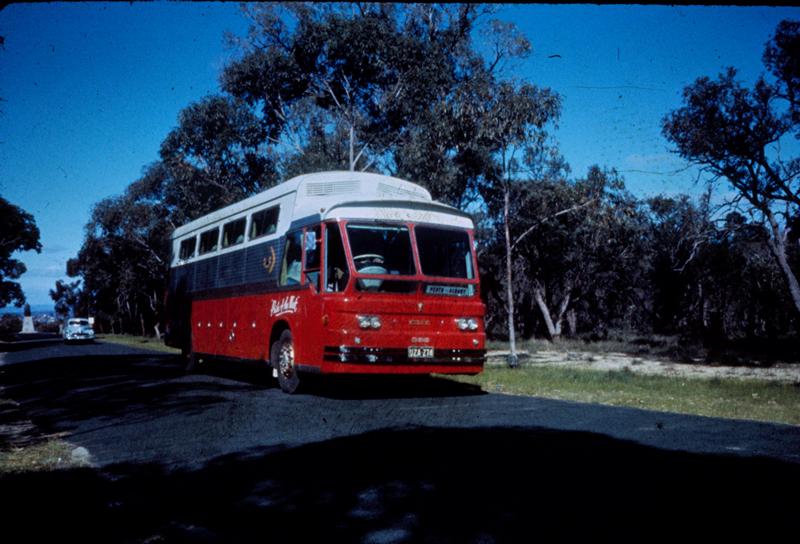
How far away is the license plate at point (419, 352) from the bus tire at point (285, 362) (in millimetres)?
2255

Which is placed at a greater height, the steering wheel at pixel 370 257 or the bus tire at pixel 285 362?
the steering wheel at pixel 370 257

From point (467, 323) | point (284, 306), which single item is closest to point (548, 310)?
point (467, 323)

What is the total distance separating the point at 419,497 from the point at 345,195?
7294mm

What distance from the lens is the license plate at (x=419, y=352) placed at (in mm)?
10461

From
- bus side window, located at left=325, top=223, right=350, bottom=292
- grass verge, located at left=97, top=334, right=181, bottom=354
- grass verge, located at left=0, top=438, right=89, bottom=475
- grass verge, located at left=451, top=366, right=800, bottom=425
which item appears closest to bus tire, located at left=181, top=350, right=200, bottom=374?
grass verge, located at left=451, top=366, right=800, bottom=425

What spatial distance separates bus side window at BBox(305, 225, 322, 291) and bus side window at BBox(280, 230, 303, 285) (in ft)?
1.10

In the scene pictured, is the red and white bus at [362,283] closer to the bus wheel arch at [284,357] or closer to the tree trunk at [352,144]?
the bus wheel arch at [284,357]

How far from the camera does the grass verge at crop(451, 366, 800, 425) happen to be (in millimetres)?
9703

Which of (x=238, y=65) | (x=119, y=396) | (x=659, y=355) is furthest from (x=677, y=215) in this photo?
(x=119, y=396)

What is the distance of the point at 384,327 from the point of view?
10.3m

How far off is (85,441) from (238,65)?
2517cm

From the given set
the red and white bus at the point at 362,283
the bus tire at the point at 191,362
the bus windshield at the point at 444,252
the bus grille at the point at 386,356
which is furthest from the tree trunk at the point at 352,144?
the bus grille at the point at 386,356

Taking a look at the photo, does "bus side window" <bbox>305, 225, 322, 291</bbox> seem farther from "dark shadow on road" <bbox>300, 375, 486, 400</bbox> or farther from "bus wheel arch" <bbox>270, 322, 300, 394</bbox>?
"dark shadow on road" <bbox>300, 375, 486, 400</bbox>

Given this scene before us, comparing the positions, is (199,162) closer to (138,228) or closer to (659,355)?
(138,228)
